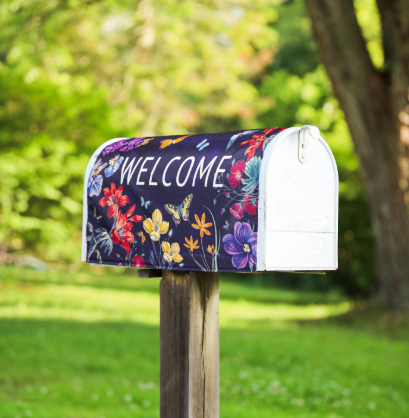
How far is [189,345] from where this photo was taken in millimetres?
2467

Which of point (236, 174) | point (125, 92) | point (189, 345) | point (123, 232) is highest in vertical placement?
point (125, 92)

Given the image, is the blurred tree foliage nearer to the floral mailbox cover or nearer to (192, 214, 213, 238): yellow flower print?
the floral mailbox cover


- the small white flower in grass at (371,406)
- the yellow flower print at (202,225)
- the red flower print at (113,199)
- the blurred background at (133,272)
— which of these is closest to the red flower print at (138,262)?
the red flower print at (113,199)

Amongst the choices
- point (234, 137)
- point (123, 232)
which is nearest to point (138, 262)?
point (123, 232)

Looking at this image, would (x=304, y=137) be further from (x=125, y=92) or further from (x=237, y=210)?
(x=125, y=92)

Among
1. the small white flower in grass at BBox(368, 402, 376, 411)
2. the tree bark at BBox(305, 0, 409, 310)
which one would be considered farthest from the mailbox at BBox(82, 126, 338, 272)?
the tree bark at BBox(305, 0, 409, 310)

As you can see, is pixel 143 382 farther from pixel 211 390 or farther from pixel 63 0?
pixel 63 0

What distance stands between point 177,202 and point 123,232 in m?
0.31

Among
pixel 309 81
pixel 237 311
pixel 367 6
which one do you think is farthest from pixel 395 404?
pixel 309 81

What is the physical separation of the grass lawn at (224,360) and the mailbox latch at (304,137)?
2.90m

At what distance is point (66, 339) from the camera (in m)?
7.60

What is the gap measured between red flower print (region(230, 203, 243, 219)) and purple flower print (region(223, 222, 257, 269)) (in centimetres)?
3

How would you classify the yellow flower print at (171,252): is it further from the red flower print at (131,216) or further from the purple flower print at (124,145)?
the purple flower print at (124,145)

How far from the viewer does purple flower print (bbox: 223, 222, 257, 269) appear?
81.2 inches
